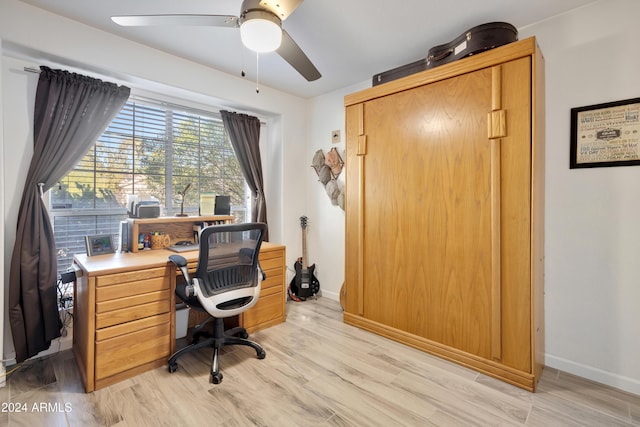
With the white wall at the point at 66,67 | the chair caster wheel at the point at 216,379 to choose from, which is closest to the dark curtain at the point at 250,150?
the white wall at the point at 66,67

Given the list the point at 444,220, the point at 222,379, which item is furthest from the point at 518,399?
the point at 222,379

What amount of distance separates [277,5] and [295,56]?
0.43m

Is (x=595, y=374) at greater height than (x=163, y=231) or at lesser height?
lesser

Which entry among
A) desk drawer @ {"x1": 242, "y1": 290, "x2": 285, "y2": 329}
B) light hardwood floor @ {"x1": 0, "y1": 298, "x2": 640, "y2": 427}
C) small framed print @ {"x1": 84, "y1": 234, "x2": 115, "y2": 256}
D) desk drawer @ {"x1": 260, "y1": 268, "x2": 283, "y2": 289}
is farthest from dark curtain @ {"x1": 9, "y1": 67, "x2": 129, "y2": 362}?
desk drawer @ {"x1": 260, "y1": 268, "x2": 283, "y2": 289}

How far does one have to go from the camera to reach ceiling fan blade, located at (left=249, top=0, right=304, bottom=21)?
1488 millimetres

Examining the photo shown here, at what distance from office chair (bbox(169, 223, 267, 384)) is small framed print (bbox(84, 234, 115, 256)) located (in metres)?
0.73

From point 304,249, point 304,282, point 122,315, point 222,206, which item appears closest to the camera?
point 122,315

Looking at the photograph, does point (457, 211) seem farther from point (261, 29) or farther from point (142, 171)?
point (142, 171)

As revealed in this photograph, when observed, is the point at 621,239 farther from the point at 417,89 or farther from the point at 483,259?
the point at 417,89

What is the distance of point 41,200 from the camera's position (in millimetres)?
2100

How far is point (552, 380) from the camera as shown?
6.40 ft

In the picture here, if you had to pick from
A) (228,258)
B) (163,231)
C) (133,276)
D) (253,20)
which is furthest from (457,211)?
(163,231)

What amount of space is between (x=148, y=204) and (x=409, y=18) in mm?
2621

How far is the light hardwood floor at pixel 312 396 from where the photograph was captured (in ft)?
5.27
